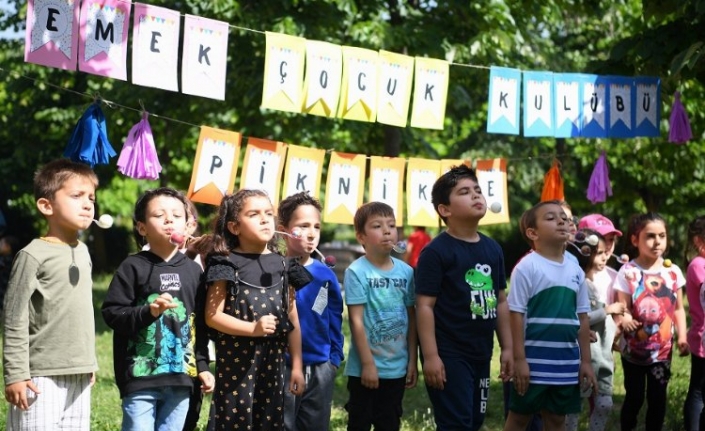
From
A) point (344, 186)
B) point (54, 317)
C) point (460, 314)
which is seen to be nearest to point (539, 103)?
point (344, 186)

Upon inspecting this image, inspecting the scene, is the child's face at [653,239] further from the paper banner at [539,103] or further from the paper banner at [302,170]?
the paper banner at [302,170]

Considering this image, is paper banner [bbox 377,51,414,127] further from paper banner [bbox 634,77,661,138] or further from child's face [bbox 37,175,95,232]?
child's face [bbox 37,175,95,232]

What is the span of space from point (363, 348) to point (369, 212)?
2.53 feet

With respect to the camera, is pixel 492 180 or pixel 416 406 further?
pixel 492 180

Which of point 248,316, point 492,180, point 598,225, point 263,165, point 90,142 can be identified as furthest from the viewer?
point 492,180

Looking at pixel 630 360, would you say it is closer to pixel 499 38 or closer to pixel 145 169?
pixel 145 169

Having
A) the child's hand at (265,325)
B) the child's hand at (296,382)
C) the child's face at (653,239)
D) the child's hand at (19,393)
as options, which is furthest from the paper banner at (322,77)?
the child's hand at (19,393)

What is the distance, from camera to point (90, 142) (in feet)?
21.5

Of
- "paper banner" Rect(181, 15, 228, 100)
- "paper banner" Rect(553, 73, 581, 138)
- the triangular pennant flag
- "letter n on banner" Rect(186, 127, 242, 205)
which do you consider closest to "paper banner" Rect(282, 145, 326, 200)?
"letter n on banner" Rect(186, 127, 242, 205)

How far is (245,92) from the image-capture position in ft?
40.6

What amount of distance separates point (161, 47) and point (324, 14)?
538cm

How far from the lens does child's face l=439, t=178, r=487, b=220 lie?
16.4 feet

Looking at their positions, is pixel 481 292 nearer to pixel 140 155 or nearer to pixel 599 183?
pixel 140 155

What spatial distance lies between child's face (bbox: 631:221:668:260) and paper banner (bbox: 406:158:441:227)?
2.07m
